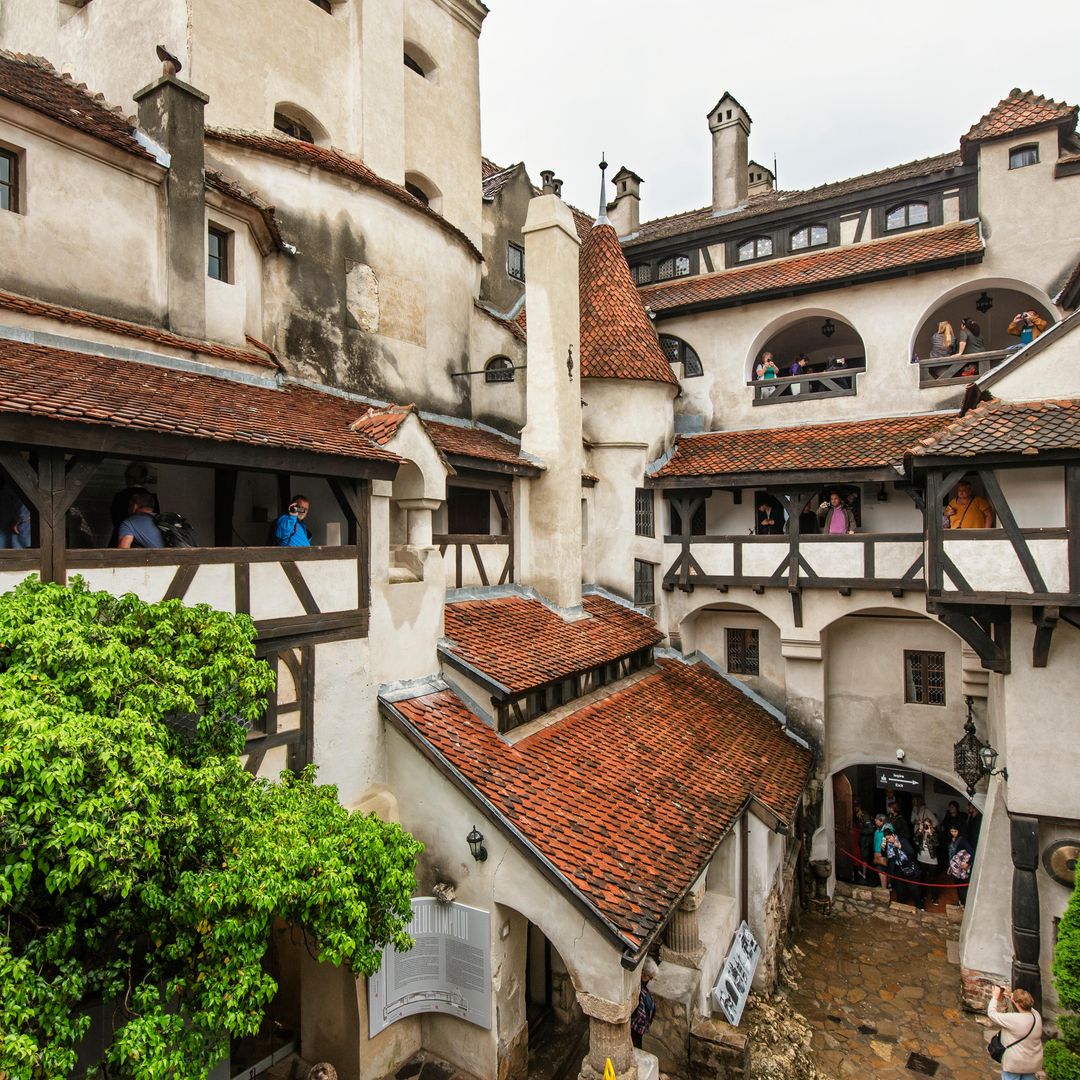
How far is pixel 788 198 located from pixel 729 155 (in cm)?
212

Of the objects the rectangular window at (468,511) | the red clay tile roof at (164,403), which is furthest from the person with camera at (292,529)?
the rectangular window at (468,511)

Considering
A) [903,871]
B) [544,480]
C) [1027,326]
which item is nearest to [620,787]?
[544,480]

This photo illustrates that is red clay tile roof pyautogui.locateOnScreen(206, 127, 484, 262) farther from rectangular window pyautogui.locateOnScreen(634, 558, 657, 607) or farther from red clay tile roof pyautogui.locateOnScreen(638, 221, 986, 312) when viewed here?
rectangular window pyautogui.locateOnScreen(634, 558, 657, 607)

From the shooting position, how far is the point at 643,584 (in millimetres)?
17672

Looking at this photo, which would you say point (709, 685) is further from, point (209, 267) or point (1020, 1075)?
point (209, 267)

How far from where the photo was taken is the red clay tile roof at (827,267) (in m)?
16.1

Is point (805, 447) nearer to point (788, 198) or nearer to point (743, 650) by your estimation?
point (743, 650)

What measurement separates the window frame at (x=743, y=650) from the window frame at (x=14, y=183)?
15.4m

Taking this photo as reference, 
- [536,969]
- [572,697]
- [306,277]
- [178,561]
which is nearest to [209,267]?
[306,277]

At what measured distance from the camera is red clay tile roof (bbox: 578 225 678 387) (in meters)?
16.9

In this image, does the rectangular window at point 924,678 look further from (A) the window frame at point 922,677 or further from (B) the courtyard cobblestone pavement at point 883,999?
(B) the courtyard cobblestone pavement at point 883,999

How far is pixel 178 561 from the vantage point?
22.5 ft

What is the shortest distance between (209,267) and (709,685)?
1251 cm

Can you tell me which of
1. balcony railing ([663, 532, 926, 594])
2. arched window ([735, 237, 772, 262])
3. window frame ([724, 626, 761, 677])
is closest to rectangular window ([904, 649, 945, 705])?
balcony railing ([663, 532, 926, 594])
